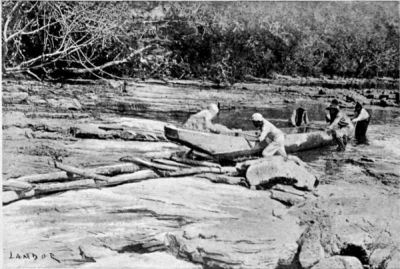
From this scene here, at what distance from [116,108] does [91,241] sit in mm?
1338

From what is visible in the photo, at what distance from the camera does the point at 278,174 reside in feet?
15.5

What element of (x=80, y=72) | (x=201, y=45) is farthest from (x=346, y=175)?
(x=80, y=72)

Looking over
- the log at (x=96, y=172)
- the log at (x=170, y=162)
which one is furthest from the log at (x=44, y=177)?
the log at (x=170, y=162)

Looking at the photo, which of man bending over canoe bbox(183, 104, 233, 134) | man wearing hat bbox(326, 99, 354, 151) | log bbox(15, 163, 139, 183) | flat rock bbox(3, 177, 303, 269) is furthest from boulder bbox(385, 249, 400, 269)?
log bbox(15, 163, 139, 183)

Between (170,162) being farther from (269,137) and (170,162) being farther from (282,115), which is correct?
(282,115)

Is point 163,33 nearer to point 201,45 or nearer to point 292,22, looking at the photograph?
point 201,45

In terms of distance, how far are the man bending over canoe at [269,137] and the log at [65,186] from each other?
5.38ft

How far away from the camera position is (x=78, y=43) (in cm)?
512

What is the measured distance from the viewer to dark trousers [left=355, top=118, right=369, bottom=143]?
500 centimetres

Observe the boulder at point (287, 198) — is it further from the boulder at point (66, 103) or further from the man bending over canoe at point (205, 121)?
the boulder at point (66, 103)

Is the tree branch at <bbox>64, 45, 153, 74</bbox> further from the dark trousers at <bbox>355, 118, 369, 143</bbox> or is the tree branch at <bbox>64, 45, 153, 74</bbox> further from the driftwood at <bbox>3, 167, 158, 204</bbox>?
the dark trousers at <bbox>355, 118, 369, 143</bbox>

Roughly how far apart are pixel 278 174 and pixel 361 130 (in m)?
1.02

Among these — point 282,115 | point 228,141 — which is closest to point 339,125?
point 282,115

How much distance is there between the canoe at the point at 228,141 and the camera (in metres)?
4.79
